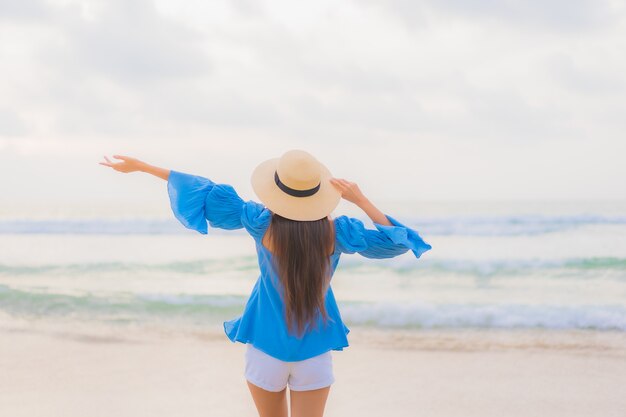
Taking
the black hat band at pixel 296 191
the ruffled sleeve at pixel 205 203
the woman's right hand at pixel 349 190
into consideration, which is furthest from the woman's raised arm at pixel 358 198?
the ruffled sleeve at pixel 205 203

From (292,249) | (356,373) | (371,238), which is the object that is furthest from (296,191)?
(356,373)

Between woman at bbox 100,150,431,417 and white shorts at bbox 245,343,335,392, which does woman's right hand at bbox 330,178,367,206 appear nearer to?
woman at bbox 100,150,431,417

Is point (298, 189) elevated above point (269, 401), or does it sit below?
above

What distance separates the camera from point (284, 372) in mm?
2350

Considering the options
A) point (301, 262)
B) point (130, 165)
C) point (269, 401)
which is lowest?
point (269, 401)

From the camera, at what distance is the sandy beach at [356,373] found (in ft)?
13.4

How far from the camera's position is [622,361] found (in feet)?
16.6

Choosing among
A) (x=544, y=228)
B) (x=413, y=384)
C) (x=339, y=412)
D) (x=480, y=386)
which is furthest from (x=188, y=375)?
(x=544, y=228)

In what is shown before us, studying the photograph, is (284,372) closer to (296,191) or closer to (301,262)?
(301,262)

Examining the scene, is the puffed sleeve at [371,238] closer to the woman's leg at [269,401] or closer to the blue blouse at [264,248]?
the blue blouse at [264,248]

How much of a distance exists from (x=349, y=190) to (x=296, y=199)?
8.8 inches

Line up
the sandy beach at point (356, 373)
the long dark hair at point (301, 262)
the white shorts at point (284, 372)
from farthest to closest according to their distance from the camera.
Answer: the sandy beach at point (356, 373), the white shorts at point (284, 372), the long dark hair at point (301, 262)

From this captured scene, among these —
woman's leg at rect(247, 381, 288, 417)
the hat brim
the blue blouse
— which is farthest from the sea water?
the hat brim

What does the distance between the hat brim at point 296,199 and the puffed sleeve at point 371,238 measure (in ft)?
0.29
